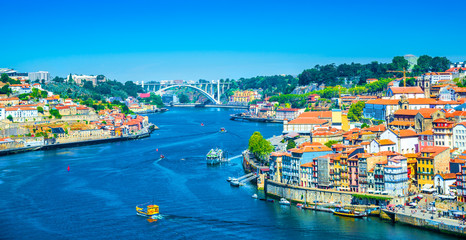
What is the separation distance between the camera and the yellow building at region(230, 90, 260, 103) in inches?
3659

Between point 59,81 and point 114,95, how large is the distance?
11374 millimetres

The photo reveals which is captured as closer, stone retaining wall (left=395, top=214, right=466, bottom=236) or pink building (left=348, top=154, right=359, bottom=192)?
stone retaining wall (left=395, top=214, right=466, bottom=236)

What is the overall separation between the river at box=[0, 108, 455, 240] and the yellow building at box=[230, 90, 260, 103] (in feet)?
196

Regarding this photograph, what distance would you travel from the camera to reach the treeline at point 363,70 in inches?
1892

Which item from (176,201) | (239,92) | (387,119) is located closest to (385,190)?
(176,201)

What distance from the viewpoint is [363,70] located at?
5625cm

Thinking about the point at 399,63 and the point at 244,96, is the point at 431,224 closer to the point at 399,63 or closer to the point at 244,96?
the point at 399,63

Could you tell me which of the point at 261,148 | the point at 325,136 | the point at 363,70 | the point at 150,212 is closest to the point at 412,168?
the point at 150,212

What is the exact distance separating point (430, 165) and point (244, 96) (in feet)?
248

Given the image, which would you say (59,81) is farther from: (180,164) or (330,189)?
(330,189)

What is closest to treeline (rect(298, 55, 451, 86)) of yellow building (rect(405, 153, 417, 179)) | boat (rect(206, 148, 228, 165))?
boat (rect(206, 148, 228, 165))

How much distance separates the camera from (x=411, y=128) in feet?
85.1

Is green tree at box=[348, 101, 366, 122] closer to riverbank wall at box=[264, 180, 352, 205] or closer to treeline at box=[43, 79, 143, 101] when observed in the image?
riverbank wall at box=[264, 180, 352, 205]

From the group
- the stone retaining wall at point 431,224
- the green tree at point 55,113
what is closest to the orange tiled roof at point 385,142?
the stone retaining wall at point 431,224
